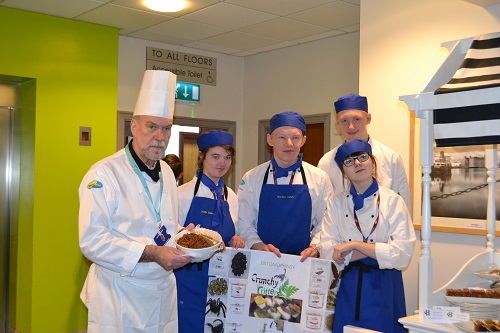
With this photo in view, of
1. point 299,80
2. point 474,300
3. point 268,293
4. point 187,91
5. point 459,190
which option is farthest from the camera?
point 187,91

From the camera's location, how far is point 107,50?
18.6 feet

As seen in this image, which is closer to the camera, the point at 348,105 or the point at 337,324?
the point at 337,324

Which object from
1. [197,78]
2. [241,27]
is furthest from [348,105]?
[197,78]

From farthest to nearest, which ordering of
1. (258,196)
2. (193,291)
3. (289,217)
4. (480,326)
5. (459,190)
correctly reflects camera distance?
(459,190) < (258,196) < (289,217) < (193,291) < (480,326)

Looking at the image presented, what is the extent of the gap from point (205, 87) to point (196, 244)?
4322mm

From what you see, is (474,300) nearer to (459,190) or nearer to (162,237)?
(162,237)

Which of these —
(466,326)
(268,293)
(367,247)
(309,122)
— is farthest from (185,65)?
(466,326)

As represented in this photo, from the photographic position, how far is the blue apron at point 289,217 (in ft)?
10.9

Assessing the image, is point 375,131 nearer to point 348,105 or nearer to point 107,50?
point 348,105

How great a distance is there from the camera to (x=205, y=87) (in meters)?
6.75

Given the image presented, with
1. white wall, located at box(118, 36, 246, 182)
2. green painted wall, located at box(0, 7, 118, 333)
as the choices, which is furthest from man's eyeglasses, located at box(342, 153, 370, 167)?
white wall, located at box(118, 36, 246, 182)

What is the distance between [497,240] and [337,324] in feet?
4.84

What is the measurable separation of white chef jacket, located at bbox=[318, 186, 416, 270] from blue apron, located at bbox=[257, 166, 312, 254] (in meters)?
0.36

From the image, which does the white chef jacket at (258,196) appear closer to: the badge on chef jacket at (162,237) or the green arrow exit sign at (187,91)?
the badge on chef jacket at (162,237)
